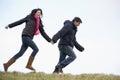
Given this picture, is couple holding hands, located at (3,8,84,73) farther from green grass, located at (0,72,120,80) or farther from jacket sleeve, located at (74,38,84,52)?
green grass, located at (0,72,120,80)

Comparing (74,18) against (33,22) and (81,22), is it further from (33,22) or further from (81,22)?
(33,22)

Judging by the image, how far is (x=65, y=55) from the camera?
55.2ft

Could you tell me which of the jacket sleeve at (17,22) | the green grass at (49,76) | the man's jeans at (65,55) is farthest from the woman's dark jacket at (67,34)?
the green grass at (49,76)

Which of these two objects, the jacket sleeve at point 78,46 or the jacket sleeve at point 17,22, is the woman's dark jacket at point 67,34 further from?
the jacket sleeve at point 17,22

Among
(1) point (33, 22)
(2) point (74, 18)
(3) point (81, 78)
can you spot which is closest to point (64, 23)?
(2) point (74, 18)

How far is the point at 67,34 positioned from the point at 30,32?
1.82 meters

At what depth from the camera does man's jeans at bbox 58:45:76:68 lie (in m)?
16.2

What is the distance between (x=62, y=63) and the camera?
1616 cm

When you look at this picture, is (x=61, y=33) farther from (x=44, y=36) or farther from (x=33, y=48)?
(x=33, y=48)

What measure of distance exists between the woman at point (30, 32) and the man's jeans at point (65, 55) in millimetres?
1335

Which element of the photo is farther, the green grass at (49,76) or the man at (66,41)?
the man at (66,41)

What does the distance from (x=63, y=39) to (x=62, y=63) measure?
113 cm

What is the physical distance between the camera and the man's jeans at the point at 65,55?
1619cm

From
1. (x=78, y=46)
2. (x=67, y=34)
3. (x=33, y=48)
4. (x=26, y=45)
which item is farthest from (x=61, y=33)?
(x=26, y=45)
